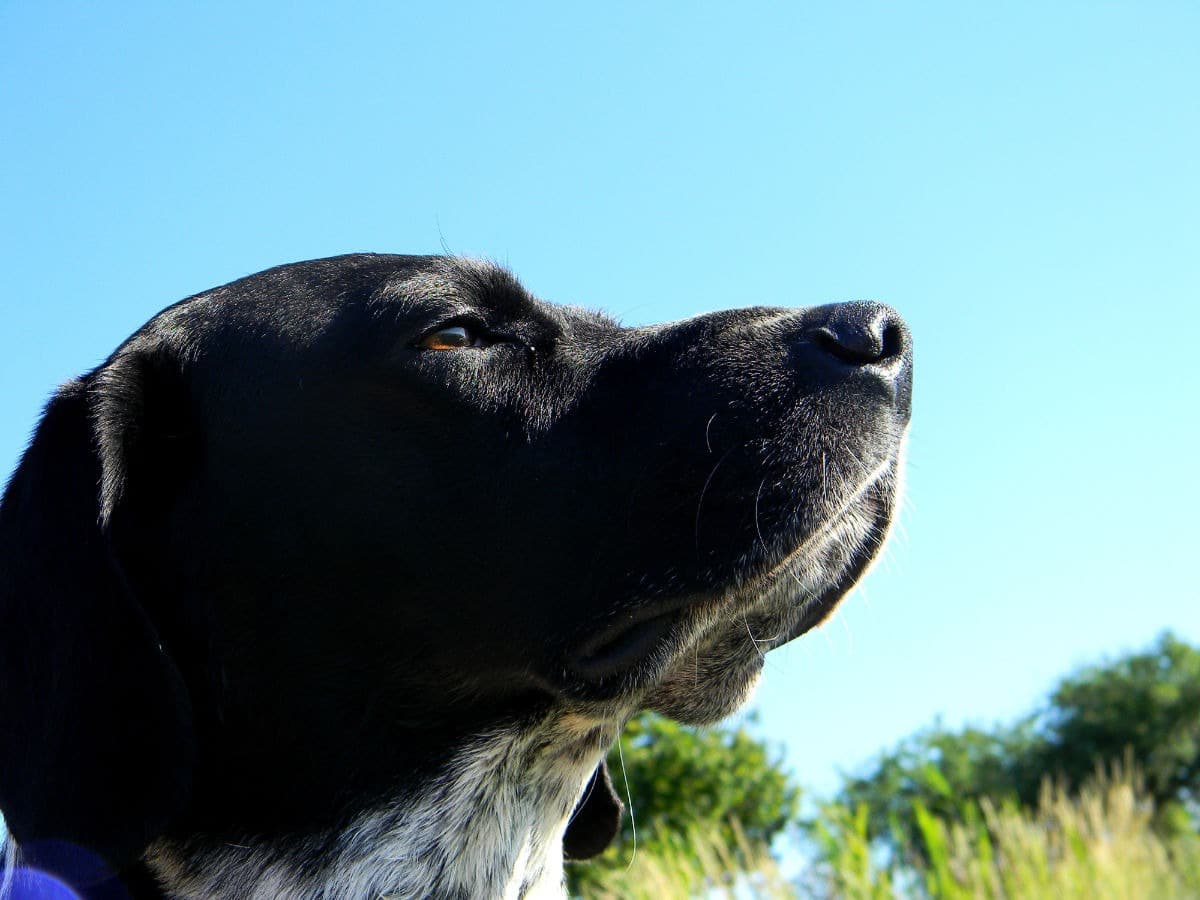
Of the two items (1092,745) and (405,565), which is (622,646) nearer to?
(405,565)

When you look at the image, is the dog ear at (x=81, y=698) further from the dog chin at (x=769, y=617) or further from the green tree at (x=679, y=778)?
the green tree at (x=679, y=778)

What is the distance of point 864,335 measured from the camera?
2525 millimetres

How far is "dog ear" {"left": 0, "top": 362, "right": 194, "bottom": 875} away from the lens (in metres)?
2.29

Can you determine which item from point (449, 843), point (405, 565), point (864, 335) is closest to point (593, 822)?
point (449, 843)

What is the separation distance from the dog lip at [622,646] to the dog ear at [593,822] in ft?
3.26

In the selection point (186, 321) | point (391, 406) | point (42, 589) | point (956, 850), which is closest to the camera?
point (42, 589)

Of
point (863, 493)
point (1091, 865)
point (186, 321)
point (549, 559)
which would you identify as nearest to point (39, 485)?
point (186, 321)

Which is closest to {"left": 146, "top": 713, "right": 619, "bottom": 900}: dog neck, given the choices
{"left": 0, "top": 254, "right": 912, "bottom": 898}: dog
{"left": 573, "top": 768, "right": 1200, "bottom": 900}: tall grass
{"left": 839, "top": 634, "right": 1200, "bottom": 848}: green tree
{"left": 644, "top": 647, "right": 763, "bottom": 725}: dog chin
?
{"left": 0, "top": 254, "right": 912, "bottom": 898}: dog

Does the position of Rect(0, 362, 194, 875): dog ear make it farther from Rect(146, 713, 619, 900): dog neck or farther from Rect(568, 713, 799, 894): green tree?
Rect(568, 713, 799, 894): green tree

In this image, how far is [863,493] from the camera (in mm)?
2611

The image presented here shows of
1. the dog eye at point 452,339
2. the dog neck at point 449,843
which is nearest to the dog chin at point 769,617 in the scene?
the dog neck at point 449,843

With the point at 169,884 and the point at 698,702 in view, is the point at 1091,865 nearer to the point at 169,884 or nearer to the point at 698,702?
the point at 698,702

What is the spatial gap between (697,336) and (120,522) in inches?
52.8

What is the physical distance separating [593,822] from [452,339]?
1527mm
